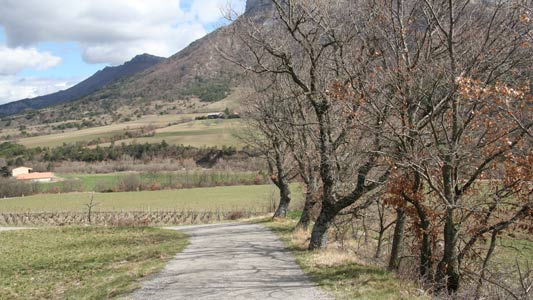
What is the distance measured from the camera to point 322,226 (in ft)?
47.0

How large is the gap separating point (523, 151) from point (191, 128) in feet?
371

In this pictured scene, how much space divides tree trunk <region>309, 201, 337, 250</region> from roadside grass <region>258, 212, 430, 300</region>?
0.61 metres

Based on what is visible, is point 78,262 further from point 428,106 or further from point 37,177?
point 37,177

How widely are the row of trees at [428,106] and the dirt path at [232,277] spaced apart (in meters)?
2.34

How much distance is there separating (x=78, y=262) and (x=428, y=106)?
41.8 ft

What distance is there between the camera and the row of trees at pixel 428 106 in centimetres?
1009

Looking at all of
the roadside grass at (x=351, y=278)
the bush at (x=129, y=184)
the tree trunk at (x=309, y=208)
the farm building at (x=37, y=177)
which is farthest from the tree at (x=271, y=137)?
the farm building at (x=37, y=177)

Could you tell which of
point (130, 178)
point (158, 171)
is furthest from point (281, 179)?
point (158, 171)

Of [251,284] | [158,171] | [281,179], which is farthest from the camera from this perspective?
[158,171]

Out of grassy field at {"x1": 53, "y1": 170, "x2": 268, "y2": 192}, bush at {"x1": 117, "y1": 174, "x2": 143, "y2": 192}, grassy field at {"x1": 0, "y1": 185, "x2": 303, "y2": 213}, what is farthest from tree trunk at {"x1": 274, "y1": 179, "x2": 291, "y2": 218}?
bush at {"x1": 117, "y1": 174, "x2": 143, "y2": 192}

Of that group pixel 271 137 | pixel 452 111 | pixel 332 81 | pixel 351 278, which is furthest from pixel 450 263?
pixel 271 137

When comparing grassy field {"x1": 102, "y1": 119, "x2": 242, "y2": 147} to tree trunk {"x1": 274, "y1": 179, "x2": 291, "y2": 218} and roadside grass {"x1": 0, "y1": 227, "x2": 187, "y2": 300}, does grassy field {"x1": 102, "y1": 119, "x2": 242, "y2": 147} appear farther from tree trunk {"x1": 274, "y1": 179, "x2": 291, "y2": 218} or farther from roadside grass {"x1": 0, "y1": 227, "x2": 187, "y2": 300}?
roadside grass {"x1": 0, "y1": 227, "x2": 187, "y2": 300}

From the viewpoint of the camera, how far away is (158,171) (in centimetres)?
9081

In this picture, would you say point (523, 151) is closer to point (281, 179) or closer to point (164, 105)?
point (281, 179)
